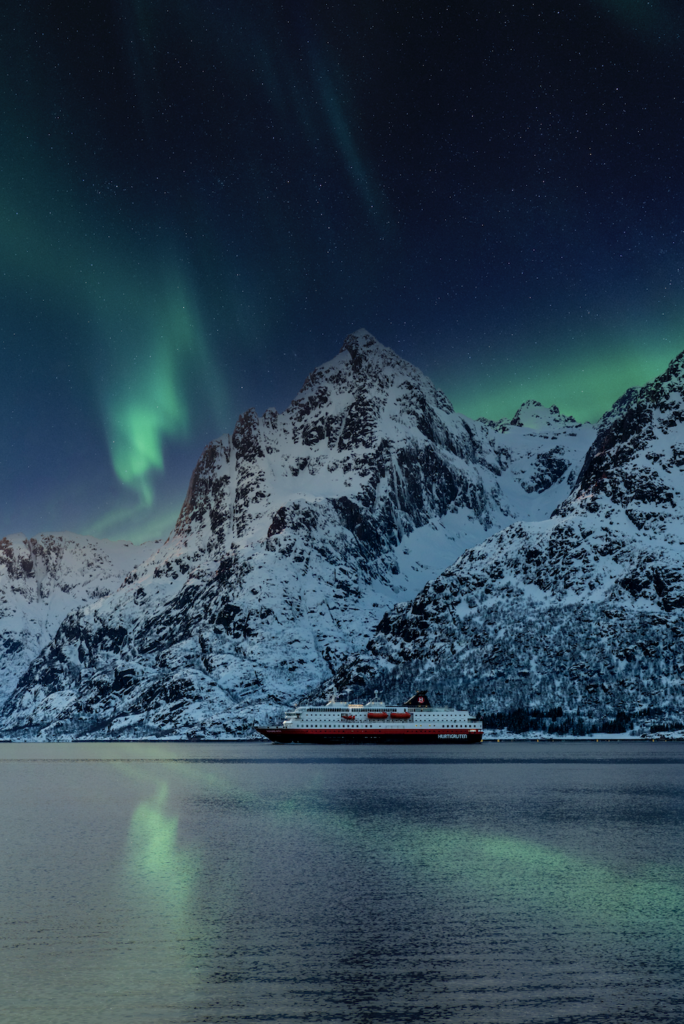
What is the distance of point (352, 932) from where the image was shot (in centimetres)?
4694

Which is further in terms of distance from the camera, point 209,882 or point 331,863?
point 331,863

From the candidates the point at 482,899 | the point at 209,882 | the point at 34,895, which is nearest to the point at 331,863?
the point at 209,882

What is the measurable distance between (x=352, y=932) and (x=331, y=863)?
2285 centimetres

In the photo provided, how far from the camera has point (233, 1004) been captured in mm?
34312

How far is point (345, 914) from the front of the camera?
51.4 metres

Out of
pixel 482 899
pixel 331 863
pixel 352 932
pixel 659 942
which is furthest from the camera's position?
pixel 331 863

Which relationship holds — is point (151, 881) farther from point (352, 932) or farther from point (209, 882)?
point (352, 932)

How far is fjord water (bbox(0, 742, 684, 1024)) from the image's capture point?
34.9m

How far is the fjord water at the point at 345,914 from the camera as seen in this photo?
115ft

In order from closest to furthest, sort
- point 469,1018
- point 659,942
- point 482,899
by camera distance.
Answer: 1. point 469,1018
2. point 659,942
3. point 482,899

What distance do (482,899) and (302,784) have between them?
100m

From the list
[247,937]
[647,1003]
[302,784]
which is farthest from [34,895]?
[302,784]

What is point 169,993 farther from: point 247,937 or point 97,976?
point 247,937

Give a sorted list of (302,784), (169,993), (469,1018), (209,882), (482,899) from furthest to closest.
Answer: (302,784)
(209,882)
(482,899)
(169,993)
(469,1018)
